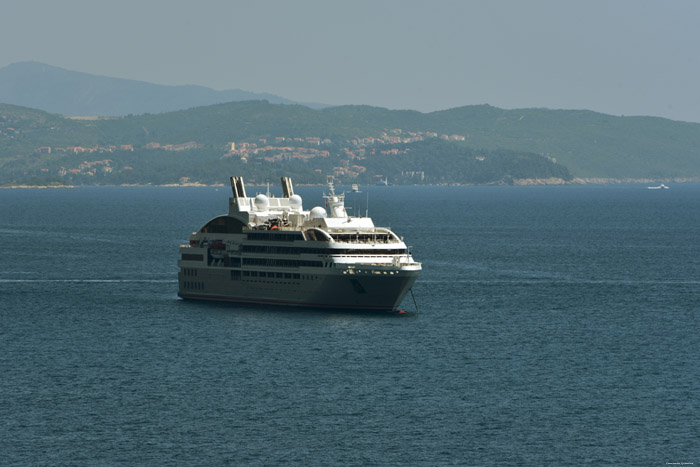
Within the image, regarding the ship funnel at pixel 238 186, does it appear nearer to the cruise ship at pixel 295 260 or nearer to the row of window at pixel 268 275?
the cruise ship at pixel 295 260

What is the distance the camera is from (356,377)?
7081 centimetres

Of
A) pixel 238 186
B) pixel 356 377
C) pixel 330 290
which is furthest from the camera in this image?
pixel 238 186

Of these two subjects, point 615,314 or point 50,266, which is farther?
point 50,266

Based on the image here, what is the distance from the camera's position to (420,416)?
204 ft

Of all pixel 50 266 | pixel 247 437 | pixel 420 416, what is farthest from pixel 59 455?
pixel 50 266

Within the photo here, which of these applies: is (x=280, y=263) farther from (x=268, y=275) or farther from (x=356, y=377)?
(x=356, y=377)

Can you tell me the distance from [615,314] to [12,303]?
5096 cm

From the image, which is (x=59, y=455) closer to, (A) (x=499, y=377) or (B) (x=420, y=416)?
(B) (x=420, y=416)

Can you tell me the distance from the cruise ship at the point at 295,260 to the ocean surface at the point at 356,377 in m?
1.65

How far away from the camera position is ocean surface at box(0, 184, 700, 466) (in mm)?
56625

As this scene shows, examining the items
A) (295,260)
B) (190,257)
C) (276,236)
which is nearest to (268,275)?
(276,236)

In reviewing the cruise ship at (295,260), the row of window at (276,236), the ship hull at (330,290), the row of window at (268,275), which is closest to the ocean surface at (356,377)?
the ship hull at (330,290)

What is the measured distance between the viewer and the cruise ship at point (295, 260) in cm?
9050

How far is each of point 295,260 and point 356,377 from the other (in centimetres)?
2390
